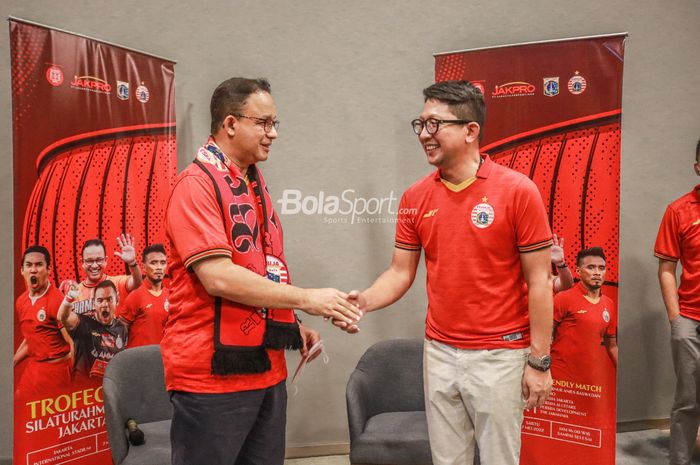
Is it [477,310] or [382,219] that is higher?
[382,219]

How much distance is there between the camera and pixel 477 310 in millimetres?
Result: 1969

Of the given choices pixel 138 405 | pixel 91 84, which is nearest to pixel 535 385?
pixel 138 405

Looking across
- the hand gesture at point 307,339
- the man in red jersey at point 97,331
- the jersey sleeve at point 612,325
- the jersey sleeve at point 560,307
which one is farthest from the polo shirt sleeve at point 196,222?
the jersey sleeve at point 612,325

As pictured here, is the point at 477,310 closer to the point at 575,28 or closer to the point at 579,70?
the point at 579,70

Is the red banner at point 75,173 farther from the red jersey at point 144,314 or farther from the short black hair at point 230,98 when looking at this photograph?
the short black hair at point 230,98

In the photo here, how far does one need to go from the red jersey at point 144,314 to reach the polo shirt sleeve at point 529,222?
2201mm

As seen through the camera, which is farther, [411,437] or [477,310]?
[411,437]

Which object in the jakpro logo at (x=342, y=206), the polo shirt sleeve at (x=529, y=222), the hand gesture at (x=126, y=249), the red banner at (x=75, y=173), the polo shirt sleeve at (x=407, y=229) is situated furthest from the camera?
the jakpro logo at (x=342, y=206)

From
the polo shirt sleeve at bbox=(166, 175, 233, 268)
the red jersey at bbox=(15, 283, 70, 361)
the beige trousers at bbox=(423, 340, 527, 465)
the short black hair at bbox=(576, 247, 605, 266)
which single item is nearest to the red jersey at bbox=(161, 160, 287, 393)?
the polo shirt sleeve at bbox=(166, 175, 233, 268)

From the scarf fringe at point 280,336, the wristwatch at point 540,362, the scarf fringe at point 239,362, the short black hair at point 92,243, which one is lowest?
the wristwatch at point 540,362

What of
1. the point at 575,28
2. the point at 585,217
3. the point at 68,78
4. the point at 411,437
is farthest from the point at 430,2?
the point at 411,437

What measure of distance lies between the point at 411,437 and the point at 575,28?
3.07 metres

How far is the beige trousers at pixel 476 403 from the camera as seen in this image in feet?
6.39

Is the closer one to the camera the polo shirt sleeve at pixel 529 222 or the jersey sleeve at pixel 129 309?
the polo shirt sleeve at pixel 529 222
